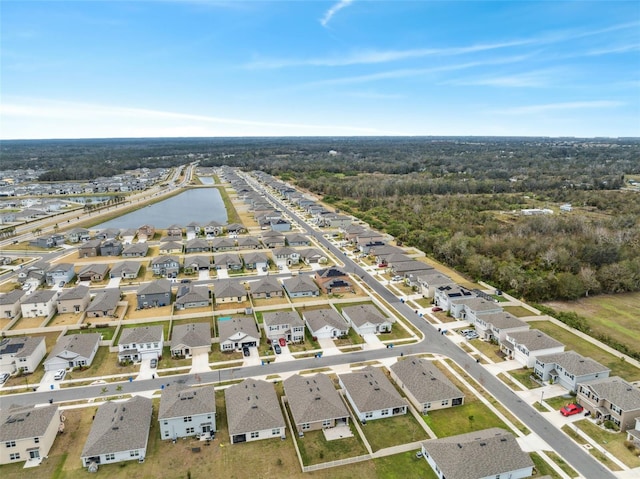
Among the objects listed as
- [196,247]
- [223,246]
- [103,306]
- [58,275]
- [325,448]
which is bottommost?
[325,448]

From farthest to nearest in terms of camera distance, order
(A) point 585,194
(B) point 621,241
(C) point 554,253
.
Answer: (A) point 585,194 → (B) point 621,241 → (C) point 554,253

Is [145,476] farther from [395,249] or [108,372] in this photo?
[395,249]

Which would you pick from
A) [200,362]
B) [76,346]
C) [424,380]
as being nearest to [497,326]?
[424,380]

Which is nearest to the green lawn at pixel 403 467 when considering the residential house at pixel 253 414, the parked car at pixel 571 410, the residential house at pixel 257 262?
the residential house at pixel 253 414

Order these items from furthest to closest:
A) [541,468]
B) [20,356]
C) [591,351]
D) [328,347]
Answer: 1. [328,347]
2. [591,351]
3. [20,356]
4. [541,468]

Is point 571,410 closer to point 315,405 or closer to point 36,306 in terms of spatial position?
point 315,405

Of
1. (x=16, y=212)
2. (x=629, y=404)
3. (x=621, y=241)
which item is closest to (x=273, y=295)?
(x=629, y=404)

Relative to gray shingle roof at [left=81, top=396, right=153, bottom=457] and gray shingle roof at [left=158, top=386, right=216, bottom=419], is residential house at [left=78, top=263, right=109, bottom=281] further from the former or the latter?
gray shingle roof at [left=158, top=386, right=216, bottom=419]

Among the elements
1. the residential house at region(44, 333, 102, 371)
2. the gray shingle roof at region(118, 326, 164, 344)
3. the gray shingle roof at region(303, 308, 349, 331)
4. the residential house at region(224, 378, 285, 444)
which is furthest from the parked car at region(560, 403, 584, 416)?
the residential house at region(44, 333, 102, 371)
